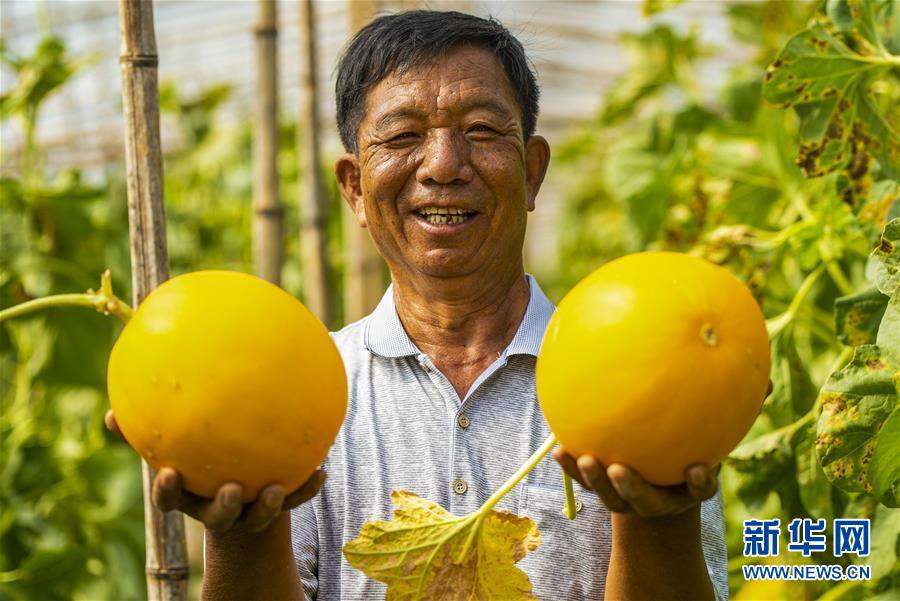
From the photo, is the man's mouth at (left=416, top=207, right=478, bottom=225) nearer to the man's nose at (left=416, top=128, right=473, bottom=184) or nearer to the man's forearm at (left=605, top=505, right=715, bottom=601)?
the man's nose at (left=416, top=128, right=473, bottom=184)

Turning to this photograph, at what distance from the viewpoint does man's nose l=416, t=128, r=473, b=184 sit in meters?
1.76

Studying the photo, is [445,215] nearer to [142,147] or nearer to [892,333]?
[142,147]

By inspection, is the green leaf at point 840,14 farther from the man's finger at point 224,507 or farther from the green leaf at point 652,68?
the green leaf at point 652,68

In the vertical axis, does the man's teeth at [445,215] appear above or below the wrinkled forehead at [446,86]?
below

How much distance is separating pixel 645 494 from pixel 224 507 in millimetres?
462

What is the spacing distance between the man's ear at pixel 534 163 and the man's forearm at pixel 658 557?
0.69 meters

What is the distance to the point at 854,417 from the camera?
176 cm

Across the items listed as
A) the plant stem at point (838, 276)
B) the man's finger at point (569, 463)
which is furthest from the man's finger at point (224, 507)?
the plant stem at point (838, 276)

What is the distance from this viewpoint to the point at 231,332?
1.37 m

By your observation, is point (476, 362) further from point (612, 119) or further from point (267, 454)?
point (612, 119)

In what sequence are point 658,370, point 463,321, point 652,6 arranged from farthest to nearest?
point 652,6 < point 463,321 < point 658,370

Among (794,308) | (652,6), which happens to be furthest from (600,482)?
(652,6)

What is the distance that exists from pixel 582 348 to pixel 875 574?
1085 mm

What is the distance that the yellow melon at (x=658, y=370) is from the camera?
1.32 meters
